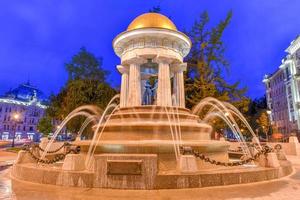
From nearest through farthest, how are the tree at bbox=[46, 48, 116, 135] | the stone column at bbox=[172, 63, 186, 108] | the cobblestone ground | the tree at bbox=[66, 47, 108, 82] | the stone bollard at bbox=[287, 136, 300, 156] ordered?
1. the cobblestone ground
2. the stone column at bbox=[172, 63, 186, 108]
3. the stone bollard at bbox=[287, 136, 300, 156]
4. the tree at bbox=[46, 48, 116, 135]
5. the tree at bbox=[66, 47, 108, 82]

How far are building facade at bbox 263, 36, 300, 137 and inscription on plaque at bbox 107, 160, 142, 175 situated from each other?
51.3 metres

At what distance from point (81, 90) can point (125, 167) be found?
2737 centimetres

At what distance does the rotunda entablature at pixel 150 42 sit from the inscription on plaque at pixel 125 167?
10317 millimetres

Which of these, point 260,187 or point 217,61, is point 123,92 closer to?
point 260,187

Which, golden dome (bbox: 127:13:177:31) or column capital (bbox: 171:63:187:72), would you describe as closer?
golden dome (bbox: 127:13:177:31)

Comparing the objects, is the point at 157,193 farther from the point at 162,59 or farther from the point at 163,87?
the point at 162,59

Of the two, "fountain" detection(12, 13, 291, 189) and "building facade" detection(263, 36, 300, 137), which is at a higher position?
"building facade" detection(263, 36, 300, 137)

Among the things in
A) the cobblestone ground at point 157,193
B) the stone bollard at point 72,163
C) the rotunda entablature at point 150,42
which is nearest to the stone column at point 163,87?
the rotunda entablature at point 150,42

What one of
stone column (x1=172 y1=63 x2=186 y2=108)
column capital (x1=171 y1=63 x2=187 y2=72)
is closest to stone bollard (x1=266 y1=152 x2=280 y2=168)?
stone column (x1=172 y1=63 x2=186 y2=108)

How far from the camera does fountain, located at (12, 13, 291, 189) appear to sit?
6.58 metres

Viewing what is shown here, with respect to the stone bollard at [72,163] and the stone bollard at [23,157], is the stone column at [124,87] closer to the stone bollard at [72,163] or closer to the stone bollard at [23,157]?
the stone bollard at [23,157]

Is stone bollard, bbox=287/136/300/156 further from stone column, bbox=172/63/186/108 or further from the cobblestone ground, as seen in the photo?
the cobblestone ground

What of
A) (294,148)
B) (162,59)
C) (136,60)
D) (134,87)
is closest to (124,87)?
(134,87)

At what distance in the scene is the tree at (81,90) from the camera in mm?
31922
